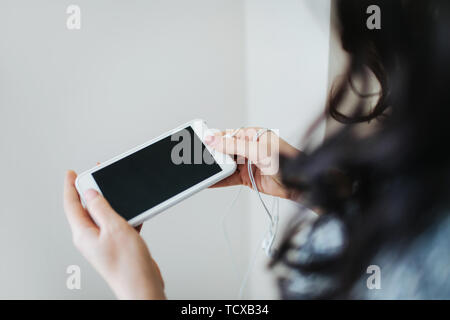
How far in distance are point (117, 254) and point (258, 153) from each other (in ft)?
0.99

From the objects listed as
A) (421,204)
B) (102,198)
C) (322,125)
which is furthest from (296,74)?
(102,198)

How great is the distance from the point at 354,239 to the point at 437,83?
34cm

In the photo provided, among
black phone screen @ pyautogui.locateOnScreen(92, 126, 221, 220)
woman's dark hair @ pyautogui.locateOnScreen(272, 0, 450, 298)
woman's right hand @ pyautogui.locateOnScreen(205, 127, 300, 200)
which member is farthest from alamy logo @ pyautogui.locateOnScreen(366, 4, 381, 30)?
black phone screen @ pyautogui.locateOnScreen(92, 126, 221, 220)

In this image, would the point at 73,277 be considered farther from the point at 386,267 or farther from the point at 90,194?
the point at 386,267

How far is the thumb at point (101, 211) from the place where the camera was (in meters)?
0.44

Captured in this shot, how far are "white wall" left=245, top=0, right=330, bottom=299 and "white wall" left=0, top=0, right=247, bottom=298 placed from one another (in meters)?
0.04

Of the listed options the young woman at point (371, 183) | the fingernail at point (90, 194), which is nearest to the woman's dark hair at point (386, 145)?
the young woman at point (371, 183)

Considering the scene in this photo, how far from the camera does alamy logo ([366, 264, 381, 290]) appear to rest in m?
0.60

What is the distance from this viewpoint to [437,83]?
47 cm

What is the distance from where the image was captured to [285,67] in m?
0.70

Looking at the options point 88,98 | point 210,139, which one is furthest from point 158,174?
point 88,98

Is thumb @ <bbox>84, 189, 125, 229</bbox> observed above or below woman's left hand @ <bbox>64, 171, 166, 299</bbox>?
above

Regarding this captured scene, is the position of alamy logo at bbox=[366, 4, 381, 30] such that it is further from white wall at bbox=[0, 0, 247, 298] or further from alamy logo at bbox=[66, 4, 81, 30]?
alamy logo at bbox=[66, 4, 81, 30]
